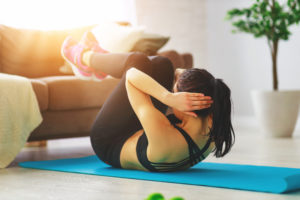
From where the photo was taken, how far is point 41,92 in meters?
2.33

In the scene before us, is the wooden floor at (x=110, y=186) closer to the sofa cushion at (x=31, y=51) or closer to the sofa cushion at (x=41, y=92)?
the sofa cushion at (x=41, y=92)

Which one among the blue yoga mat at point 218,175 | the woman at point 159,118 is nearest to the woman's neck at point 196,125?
the woman at point 159,118

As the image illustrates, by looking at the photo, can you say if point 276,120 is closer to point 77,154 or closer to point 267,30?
point 267,30

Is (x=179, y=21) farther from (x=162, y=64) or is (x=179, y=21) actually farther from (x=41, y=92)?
(x=162, y=64)

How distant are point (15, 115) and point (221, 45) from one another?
3432 millimetres

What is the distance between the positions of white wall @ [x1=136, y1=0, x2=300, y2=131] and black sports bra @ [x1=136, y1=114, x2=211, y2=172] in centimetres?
307

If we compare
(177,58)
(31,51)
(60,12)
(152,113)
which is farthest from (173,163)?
(60,12)

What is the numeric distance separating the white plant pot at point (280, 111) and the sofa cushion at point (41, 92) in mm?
1651

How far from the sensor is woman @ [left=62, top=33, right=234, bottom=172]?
1451 millimetres

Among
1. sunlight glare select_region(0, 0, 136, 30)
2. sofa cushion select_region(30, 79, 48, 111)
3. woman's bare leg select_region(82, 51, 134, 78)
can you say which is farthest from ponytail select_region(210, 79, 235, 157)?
sunlight glare select_region(0, 0, 136, 30)

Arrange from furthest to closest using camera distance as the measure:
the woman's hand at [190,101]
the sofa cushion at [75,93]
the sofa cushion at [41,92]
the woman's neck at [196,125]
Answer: the sofa cushion at [75,93] < the sofa cushion at [41,92] < the woman's neck at [196,125] < the woman's hand at [190,101]

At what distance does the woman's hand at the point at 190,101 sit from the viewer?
1.43m

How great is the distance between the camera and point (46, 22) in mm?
3893

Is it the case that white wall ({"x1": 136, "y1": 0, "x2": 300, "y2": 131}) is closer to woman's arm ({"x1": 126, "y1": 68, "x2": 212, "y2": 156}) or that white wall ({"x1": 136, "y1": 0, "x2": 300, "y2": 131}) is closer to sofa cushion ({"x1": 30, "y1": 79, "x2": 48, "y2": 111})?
sofa cushion ({"x1": 30, "y1": 79, "x2": 48, "y2": 111})
